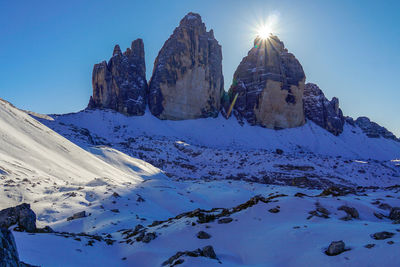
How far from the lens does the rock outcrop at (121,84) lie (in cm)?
7131

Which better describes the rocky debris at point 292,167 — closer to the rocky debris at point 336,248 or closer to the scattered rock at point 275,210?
the scattered rock at point 275,210

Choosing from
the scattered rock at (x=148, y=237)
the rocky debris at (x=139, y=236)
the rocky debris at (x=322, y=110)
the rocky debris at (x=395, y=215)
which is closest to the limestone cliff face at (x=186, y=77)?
the rocky debris at (x=322, y=110)

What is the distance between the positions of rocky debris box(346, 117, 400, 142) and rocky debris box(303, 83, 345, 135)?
10134 millimetres

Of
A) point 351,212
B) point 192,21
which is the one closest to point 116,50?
point 192,21

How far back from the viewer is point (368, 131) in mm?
91750

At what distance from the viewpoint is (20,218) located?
666 cm

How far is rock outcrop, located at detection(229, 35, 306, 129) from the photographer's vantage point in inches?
3031

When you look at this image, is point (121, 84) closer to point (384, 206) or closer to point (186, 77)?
point (186, 77)

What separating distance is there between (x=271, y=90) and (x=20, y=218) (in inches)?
3023

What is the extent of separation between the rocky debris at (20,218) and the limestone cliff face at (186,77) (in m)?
65.4

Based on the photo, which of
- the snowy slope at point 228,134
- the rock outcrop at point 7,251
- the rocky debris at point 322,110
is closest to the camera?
the rock outcrop at point 7,251

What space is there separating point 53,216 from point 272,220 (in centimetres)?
830

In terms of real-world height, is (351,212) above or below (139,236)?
above

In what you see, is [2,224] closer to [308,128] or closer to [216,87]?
[216,87]
